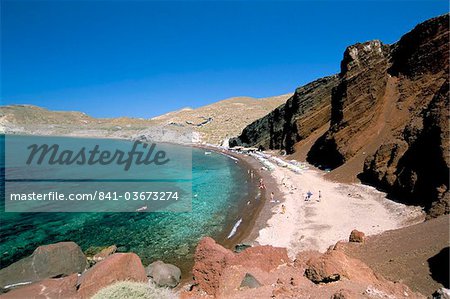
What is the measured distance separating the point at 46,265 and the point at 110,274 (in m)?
5.79

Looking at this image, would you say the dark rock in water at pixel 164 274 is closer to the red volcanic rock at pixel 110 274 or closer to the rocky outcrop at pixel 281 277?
the red volcanic rock at pixel 110 274

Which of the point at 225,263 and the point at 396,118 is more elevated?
the point at 396,118

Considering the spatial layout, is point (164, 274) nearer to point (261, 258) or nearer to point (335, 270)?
point (261, 258)

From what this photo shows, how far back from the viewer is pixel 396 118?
35750 mm

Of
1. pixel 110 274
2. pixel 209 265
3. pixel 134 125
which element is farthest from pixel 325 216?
pixel 134 125

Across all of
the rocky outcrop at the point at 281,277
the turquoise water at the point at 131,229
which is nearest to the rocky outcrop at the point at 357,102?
the turquoise water at the point at 131,229

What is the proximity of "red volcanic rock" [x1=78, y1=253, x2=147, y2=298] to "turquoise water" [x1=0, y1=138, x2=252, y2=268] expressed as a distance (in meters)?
5.62

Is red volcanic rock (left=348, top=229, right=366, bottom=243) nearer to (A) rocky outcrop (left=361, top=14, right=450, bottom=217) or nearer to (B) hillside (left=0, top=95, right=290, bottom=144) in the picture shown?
(A) rocky outcrop (left=361, top=14, right=450, bottom=217)

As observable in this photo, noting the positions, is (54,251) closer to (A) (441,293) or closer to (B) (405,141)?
(A) (441,293)

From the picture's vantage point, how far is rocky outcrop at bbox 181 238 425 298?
29.5ft

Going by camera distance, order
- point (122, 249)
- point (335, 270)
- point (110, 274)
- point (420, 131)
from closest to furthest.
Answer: point (335, 270) → point (110, 274) → point (122, 249) → point (420, 131)

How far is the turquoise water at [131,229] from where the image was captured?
20.1 metres

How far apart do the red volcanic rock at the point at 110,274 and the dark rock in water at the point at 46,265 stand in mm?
3903

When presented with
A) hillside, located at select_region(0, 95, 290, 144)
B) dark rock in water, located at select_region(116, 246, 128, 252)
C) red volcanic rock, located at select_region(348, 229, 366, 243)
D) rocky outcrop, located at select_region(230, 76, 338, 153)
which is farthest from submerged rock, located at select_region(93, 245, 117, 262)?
hillside, located at select_region(0, 95, 290, 144)
